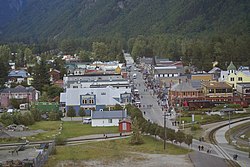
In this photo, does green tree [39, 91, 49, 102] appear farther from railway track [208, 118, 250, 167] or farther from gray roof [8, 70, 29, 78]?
railway track [208, 118, 250, 167]

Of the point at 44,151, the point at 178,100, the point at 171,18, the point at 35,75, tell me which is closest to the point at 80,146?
the point at 44,151

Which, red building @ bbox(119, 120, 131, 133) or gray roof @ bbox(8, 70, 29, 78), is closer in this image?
red building @ bbox(119, 120, 131, 133)

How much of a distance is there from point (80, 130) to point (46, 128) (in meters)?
2.81

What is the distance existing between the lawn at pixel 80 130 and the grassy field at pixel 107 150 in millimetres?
3462

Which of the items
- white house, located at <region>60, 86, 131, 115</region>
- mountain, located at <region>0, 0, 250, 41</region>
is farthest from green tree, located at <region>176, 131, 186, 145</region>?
mountain, located at <region>0, 0, 250, 41</region>

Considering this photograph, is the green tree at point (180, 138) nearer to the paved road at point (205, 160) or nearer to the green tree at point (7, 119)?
the paved road at point (205, 160)

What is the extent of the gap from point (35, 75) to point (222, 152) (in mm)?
35102

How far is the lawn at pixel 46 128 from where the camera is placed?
121 feet

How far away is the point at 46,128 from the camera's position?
1609 inches

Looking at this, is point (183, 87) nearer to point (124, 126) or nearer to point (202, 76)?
point (202, 76)

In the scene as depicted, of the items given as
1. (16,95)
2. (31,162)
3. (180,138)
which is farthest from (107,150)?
(16,95)

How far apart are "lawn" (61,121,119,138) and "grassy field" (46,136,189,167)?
346 cm

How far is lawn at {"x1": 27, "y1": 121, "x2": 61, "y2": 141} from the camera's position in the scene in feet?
121

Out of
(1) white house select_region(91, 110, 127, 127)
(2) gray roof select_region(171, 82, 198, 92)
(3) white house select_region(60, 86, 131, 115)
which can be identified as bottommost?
(1) white house select_region(91, 110, 127, 127)
